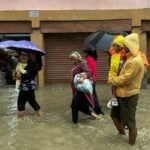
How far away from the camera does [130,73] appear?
7.85 m

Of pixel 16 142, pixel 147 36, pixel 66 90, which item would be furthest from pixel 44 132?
pixel 147 36

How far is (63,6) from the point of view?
15844 millimetres

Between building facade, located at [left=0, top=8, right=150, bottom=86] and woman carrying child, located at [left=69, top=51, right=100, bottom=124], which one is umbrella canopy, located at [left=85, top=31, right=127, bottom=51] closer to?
woman carrying child, located at [left=69, top=51, right=100, bottom=124]

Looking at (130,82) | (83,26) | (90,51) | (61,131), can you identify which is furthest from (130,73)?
(83,26)

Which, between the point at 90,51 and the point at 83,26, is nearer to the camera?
the point at 90,51

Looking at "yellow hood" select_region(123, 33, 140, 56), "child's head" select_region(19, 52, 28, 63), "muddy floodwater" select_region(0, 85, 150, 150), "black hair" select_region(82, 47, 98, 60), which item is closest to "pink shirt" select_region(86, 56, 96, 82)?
"black hair" select_region(82, 47, 98, 60)

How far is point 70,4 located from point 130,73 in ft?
27.5

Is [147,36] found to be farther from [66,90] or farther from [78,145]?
[78,145]

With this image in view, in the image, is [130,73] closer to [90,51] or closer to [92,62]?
[92,62]

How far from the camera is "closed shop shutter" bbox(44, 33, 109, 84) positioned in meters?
16.5

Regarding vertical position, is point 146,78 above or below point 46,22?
below

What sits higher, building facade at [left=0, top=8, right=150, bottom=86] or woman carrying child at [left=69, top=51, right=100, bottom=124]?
building facade at [left=0, top=8, right=150, bottom=86]

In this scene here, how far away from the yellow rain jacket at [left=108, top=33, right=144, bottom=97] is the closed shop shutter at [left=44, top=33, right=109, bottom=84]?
27.7 feet

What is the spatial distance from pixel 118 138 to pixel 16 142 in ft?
5.98
